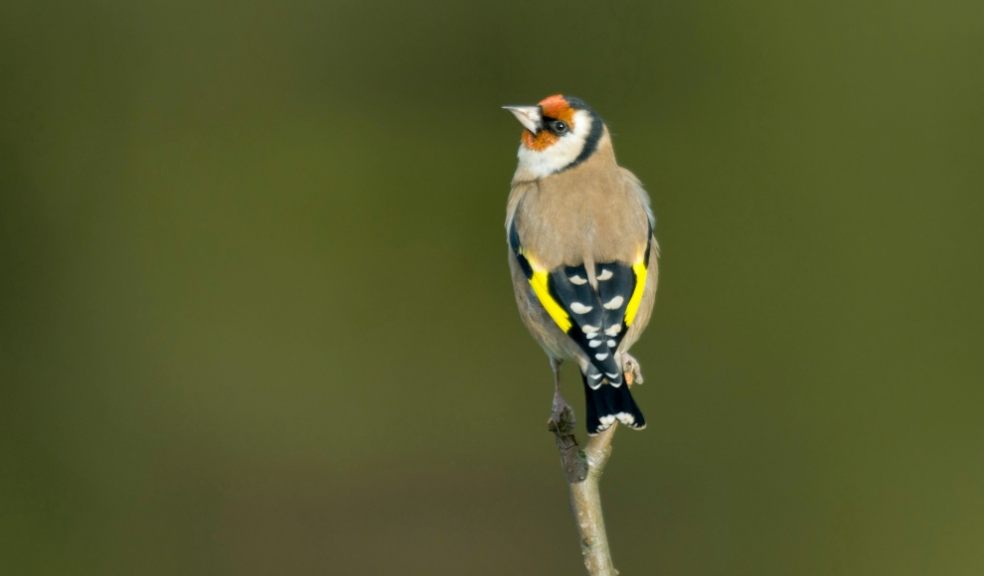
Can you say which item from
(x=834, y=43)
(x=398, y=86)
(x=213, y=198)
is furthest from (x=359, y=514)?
(x=834, y=43)

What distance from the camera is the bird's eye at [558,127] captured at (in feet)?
12.6

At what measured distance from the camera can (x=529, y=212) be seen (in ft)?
11.7

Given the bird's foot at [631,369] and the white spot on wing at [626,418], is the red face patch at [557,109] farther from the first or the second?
the white spot on wing at [626,418]

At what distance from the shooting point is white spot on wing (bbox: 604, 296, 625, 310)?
319 cm

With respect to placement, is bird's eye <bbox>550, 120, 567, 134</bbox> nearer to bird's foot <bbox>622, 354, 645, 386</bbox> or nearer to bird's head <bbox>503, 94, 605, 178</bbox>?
bird's head <bbox>503, 94, 605, 178</bbox>

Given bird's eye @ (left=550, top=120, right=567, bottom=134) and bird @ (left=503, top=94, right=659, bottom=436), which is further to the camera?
bird's eye @ (left=550, top=120, right=567, bottom=134)

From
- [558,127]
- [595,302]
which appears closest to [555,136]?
[558,127]

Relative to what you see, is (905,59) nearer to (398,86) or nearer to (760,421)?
(760,421)

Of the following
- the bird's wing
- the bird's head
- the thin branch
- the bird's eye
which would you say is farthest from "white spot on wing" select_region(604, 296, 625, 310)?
the bird's eye

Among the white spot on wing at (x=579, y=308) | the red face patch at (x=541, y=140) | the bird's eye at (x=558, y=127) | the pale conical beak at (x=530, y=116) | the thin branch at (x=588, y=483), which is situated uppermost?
the pale conical beak at (x=530, y=116)

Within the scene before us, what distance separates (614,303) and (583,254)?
0.20 meters

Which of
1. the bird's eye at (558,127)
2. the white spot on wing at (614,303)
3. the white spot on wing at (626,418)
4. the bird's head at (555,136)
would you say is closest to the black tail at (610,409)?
the white spot on wing at (626,418)

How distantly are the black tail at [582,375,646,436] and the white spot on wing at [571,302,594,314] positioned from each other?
21 cm

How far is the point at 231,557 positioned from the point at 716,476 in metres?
2.10
